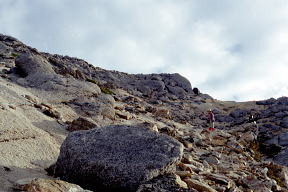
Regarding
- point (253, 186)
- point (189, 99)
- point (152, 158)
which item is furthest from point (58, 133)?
point (189, 99)

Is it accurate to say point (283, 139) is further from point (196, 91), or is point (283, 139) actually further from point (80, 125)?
point (196, 91)

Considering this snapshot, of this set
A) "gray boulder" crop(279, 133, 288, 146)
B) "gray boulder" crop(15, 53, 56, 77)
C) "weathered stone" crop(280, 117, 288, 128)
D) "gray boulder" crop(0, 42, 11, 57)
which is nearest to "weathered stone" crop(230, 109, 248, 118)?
"weathered stone" crop(280, 117, 288, 128)

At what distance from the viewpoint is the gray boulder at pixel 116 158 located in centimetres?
1143

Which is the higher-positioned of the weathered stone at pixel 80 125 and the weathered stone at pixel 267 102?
the weathered stone at pixel 267 102

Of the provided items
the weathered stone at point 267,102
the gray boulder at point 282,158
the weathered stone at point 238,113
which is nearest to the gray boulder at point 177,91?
the weathered stone at point 267,102

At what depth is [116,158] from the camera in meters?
11.9

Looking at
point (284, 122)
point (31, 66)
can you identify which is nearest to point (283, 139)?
point (284, 122)

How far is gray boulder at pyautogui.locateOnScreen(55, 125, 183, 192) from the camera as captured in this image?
1143 centimetres

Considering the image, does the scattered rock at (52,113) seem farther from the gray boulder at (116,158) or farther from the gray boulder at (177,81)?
the gray boulder at (177,81)

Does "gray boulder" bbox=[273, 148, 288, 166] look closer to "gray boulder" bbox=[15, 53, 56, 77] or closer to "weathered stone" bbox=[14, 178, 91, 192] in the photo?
"gray boulder" bbox=[15, 53, 56, 77]

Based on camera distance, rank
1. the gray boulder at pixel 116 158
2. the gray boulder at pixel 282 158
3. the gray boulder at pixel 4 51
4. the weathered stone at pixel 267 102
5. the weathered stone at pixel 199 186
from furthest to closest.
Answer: the weathered stone at pixel 267 102
the gray boulder at pixel 4 51
the gray boulder at pixel 282 158
the weathered stone at pixel 199 186
the gray boulder at pixel 116 158

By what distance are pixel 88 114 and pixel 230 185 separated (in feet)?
39.5

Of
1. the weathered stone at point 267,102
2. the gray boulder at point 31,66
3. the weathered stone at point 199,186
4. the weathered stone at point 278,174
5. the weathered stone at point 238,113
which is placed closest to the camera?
the weathered stone at point 199,186

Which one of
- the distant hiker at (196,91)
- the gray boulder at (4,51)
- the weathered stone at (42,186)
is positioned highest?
the distant hiker at (196,91)
